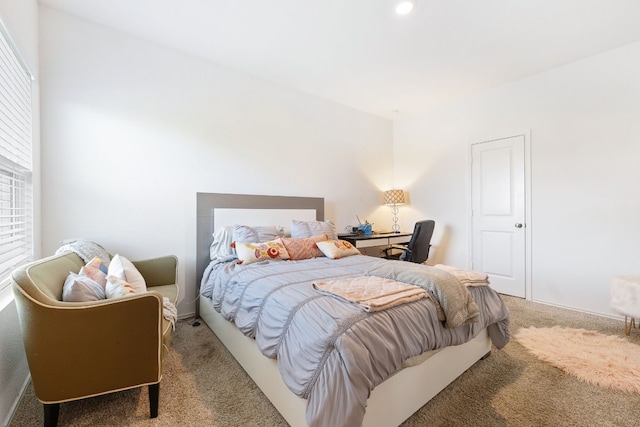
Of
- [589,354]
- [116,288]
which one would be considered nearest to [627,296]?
[589,354]

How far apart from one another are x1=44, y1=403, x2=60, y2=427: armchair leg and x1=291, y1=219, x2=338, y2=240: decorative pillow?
2.22m

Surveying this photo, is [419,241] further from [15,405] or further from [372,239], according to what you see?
[15,405]

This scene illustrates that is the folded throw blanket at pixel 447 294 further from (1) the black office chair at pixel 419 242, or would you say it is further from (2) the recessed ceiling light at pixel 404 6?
(2) the recessed ceiling light at pixel 404 6

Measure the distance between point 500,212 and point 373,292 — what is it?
118 inches

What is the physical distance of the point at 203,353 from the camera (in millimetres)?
2172

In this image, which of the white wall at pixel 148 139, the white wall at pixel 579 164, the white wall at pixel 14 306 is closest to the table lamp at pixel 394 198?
the white wall at pixel 579 164

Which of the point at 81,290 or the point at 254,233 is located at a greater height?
the point at 254,233

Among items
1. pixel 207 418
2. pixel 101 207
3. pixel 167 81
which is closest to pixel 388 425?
pixel 207 418

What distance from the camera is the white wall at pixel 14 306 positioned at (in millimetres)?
1438

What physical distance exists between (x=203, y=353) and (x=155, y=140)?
78.9 inches

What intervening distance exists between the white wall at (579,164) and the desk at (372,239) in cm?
93

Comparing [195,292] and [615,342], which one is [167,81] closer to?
[195,292]

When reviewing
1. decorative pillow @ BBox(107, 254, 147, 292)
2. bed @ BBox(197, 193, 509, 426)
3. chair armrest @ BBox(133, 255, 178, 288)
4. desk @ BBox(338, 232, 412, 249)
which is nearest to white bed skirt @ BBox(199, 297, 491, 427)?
bed @ BBox(197, 193, 509, 426)

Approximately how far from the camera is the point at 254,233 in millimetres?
2914
